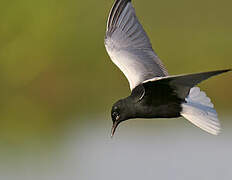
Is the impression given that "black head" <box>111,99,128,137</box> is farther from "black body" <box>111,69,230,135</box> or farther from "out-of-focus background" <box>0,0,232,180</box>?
"out-of-focus background" <box>0,0,232,180</box>

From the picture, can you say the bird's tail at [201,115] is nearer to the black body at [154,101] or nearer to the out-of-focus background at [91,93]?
the black body at [154,101]

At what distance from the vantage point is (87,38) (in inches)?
448

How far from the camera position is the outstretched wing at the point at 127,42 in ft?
25.6

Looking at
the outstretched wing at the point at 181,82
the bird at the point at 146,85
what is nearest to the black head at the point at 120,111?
the bird at the point at 146,85

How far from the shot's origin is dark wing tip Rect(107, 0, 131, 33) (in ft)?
26.0

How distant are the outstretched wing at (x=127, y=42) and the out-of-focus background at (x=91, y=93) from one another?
124 cm

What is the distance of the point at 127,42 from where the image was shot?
26.2ft

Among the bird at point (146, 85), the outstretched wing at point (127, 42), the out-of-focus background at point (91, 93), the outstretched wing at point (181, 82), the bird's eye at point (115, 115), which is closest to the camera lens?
the outstretched wing at point (181, 82)

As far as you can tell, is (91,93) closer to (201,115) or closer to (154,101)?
(201,115)

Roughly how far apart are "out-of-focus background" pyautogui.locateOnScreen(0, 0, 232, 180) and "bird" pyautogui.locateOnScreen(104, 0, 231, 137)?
4.17ft

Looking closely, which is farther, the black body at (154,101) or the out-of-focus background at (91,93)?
the out-of-focus background at (91,93)

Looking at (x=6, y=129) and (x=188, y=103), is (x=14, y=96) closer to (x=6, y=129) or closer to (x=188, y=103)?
(x=6, y=129)

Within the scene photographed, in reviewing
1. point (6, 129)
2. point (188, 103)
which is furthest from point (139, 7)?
point (188, 103)

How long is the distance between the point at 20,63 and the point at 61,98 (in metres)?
0.63
